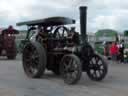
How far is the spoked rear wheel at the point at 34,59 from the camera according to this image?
13430 mm

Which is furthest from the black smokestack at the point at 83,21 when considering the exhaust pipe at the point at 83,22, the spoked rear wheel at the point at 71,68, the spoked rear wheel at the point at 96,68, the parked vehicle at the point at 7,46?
the parked vehicle at the point at 7,46

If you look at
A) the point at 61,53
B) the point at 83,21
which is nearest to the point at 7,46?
the point at 61,53

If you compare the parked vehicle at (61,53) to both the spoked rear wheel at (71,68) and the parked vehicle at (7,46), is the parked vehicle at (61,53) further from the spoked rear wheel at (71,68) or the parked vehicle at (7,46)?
the parked vehicle at (7,46)

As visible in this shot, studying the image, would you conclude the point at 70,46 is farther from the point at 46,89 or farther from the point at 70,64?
the point at 46,89

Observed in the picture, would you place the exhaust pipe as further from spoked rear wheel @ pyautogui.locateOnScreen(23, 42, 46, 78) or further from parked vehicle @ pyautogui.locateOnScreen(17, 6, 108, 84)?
spoked rear wheel @ pyautogui.locateOnScreen(23, 42, 46, 78)

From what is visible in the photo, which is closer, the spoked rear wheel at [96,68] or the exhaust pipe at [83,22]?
the exhaust pipe at [83,22]

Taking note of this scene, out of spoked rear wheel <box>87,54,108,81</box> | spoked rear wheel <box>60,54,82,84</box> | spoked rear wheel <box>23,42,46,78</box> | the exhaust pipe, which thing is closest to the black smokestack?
the exhaust pipe

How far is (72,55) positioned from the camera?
39.9 ft

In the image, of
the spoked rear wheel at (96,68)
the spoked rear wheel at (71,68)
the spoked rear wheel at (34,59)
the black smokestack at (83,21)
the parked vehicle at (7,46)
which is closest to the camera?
the spoked rear wheel at (71,68)

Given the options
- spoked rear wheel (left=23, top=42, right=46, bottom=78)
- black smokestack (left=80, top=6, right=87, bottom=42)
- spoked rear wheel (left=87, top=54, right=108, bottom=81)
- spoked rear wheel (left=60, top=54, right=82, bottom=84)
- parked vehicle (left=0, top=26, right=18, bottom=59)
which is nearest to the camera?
spoked rear wheel (left=60, top=54, right=82, bottom=84)

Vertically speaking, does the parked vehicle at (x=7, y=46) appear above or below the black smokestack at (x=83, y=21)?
below

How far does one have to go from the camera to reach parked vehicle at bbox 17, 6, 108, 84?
12453 mm

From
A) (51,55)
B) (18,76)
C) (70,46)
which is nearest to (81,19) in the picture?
(70,46)

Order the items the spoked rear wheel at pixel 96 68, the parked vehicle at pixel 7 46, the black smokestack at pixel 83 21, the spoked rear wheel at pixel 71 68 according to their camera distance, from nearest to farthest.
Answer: the spoked rear wheel at pixel 71 68 < the black smokestack at pixel 83 21 < the spoked rear wheel at pixel 96 68 < the parked vehicle at pixel 7 46
